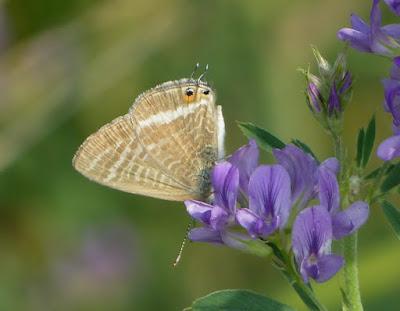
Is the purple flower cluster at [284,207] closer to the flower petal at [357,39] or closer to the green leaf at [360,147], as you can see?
the green leaf at [360,147]

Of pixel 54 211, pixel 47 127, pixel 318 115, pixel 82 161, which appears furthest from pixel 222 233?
pixel 54 211

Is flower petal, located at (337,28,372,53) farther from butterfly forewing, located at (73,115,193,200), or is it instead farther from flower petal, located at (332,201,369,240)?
butterfly forewing, located at (73,115,193,200)

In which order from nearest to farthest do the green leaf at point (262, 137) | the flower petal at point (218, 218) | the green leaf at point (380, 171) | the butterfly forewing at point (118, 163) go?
1. the green leaf at point (380, 171)
2. the flower petal at point (218, 218)
3. the green leaf at point (262, 137)
4. the butterfly forewing at point (118, 163)

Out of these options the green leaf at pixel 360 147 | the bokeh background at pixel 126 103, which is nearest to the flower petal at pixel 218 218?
the green leaf at pixel 360 147

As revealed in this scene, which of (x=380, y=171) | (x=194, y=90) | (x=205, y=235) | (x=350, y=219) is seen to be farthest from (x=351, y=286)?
(x=194, y=90)

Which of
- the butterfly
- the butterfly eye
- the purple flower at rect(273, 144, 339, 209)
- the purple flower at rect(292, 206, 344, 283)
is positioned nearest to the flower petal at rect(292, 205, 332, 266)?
the purple flower at rect(292, 206, 344, 283)

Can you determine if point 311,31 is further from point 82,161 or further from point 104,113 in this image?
point 82,161
